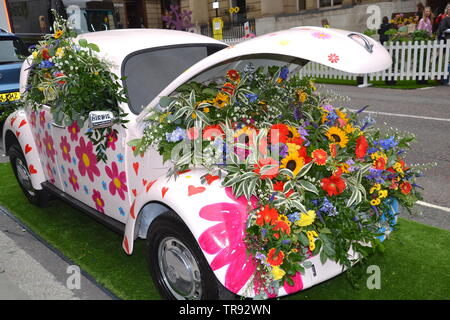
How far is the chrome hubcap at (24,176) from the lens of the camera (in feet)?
16.0

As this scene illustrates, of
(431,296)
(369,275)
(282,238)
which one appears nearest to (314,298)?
(369,275)

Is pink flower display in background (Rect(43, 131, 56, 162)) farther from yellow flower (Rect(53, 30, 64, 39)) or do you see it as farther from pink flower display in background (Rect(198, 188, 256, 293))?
pink flower display in background (Rect(198, 188, 256, 293))

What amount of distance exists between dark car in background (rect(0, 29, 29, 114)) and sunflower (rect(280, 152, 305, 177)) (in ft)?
22.3

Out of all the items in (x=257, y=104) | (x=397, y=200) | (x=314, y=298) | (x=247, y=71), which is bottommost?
(x=314, y=298)

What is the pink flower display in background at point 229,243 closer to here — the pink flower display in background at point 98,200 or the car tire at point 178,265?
the car tire at point 178,265

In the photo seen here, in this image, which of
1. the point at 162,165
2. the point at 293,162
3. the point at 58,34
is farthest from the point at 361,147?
the point at 58,34

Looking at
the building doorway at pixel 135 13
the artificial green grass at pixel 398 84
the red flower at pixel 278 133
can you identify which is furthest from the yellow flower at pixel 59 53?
the building doorway at pixel 135 13

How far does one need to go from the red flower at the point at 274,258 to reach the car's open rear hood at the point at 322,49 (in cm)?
100

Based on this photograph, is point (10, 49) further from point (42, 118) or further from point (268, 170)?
point (268, 170)

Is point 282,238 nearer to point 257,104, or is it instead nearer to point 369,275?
point 257,104

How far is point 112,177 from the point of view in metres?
3.47

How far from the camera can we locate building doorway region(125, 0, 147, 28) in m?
41.1

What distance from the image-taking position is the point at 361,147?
293cm
